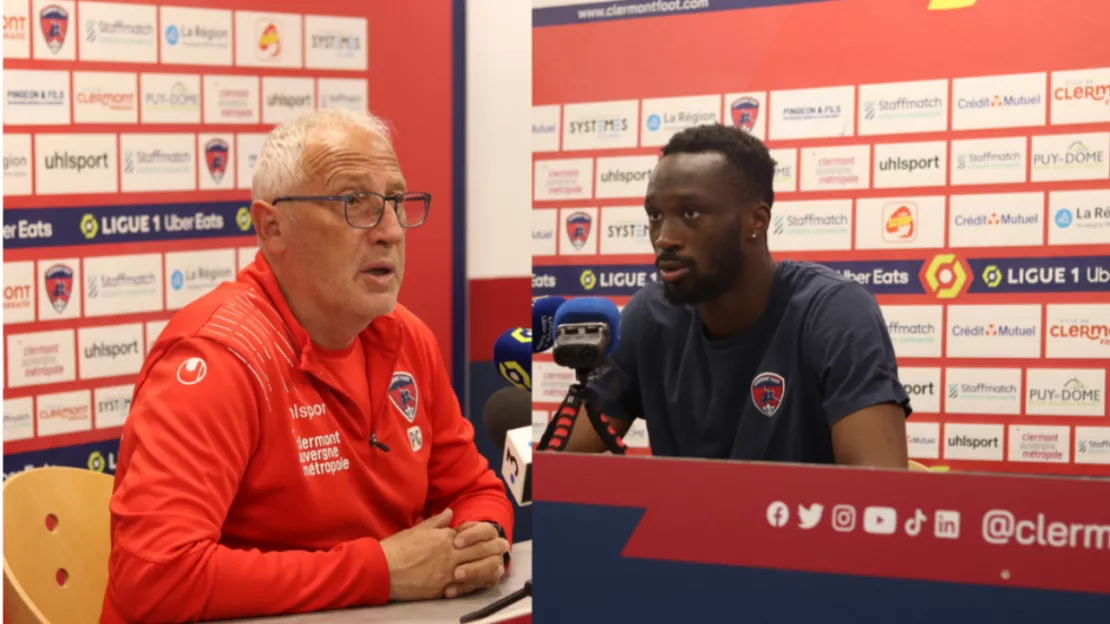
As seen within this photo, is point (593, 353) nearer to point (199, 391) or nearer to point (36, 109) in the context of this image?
point (199, 391)

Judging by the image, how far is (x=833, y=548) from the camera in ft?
2.89

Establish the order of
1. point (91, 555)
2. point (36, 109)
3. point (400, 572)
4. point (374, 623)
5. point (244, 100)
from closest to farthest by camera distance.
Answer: point (374, 623), point (400, 572), point (91, 555), point (36, 109), point (244, 100)

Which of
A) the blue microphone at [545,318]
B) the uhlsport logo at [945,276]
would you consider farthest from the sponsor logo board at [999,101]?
the blue microphone at [545,318]

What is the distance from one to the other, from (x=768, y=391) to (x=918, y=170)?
216mm

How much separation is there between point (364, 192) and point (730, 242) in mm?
1232

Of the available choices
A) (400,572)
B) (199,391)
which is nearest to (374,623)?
(400,572)

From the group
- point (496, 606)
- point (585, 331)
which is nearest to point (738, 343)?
point (585, 331)

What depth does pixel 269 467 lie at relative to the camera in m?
1.86

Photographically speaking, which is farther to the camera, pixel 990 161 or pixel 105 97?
pixel 105 97

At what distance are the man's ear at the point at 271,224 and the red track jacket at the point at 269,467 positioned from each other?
0.16ft

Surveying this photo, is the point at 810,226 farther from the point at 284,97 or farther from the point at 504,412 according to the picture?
the point at 284,97

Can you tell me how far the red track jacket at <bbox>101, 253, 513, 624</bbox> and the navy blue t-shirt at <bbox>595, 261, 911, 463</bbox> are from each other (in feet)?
2.94

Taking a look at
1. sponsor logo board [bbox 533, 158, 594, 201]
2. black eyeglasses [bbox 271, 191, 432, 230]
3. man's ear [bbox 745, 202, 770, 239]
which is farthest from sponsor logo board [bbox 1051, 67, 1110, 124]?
black eyeglasses [bbox 271, 191, 432, 230]

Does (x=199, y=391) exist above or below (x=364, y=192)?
below
